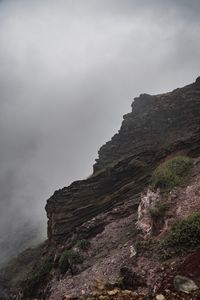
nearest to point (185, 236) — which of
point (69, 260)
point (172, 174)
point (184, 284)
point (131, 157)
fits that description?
point (184, 284)

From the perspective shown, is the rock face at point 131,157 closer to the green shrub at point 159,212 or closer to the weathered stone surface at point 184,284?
the green shrub at point 159,212

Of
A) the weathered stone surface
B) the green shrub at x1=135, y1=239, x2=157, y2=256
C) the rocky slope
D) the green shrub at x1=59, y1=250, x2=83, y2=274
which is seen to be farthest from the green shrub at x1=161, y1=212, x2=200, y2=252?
the green shrub at x1=59, y1=250, x2=83, y2=274

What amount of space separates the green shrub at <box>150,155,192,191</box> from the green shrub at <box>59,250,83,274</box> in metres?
9.12

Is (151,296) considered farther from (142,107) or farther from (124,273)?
(142,107)

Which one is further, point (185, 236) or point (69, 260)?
point (69, 260)

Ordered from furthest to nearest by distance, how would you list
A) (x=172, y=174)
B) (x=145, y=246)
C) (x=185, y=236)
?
(x=172, y=174) < (x=145, y=246) < (x=185, y=236)

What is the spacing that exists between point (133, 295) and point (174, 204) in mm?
13177

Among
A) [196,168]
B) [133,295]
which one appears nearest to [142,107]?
[196,168]

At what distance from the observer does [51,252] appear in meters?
45.8

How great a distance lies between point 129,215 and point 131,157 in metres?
14.0

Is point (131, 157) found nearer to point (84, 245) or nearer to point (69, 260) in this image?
point (84, 245)

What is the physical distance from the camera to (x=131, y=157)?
52344mm

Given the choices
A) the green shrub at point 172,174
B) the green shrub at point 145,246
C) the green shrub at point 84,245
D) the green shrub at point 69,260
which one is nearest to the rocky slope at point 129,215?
the green shrub at point 145,246

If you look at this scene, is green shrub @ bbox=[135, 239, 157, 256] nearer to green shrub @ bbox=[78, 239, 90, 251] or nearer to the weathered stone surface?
the weathered stone surface
